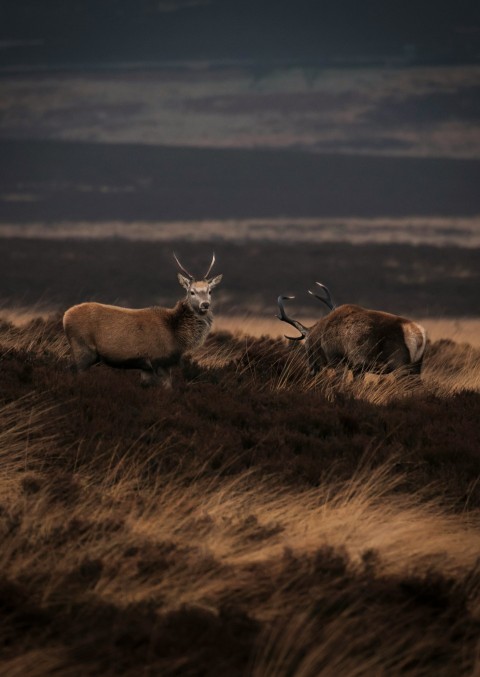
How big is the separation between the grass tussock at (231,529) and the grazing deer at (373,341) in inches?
47.5

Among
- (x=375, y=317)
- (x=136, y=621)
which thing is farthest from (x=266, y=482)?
(x=375, y=317)

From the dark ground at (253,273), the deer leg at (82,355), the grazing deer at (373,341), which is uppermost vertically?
the deer leg at (82,355)

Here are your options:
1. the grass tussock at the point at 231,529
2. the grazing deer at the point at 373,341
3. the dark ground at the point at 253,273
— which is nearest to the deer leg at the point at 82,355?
the grass tussock at the point at 231,529

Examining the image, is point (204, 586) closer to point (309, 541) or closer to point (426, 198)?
point (309, 541)

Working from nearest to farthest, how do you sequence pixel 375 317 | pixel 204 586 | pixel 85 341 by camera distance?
pixel 204 586 → pixel 85 341 → pixel 375 317

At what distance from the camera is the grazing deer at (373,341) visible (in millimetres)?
14477

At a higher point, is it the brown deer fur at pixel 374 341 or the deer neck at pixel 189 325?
the deer neck at pixel 189 325

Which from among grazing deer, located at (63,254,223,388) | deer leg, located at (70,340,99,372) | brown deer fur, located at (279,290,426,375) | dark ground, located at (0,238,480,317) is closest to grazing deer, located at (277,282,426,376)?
brown deer fur, located at (279,290,426,375)

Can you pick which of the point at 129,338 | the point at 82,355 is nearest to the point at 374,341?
the point at 129,338

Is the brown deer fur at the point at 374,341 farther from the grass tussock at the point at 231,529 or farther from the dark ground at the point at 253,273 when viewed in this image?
the dark ground at the point at 253,273

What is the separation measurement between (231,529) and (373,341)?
235 inches

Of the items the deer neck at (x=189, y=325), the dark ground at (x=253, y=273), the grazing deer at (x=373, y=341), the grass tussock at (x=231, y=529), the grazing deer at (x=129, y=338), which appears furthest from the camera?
the dark ground at (x=253, y=273)

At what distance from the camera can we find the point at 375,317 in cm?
1462

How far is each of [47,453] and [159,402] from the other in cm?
172
